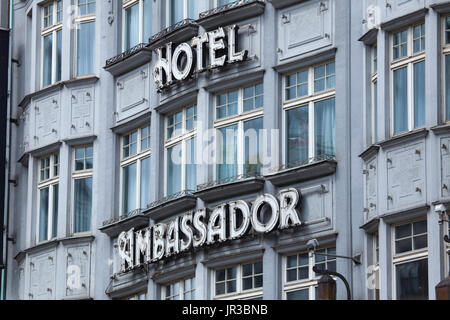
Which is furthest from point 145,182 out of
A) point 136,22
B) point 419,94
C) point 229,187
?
point 419,94

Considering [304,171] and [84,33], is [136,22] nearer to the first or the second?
[84,33]

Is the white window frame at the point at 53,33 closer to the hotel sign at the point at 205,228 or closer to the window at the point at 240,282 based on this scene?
the hotel sign at the point at 205,228

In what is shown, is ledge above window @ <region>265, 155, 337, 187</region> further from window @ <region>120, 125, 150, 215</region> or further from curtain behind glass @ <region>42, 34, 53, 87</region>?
curtain behind glass @ <region>42, 34, 53, 87</region>

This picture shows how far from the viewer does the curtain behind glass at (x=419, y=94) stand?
2673 cm

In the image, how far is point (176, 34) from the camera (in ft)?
108

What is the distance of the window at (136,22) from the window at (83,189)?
2.82 meters

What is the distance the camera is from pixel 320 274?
28.5 meters

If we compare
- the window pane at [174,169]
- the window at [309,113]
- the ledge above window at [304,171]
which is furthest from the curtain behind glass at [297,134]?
the window pane at [174,169]

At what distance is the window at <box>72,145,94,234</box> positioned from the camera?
36.0 metres

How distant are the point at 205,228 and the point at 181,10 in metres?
5.46

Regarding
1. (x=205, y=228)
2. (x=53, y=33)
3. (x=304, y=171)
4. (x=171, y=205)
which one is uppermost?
(x=53, y=33)

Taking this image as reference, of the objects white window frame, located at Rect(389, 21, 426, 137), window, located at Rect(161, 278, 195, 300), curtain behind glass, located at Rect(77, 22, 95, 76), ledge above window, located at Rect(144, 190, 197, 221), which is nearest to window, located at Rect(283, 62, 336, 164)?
white window frame, located at Rect(389, 21, 426, 137)
